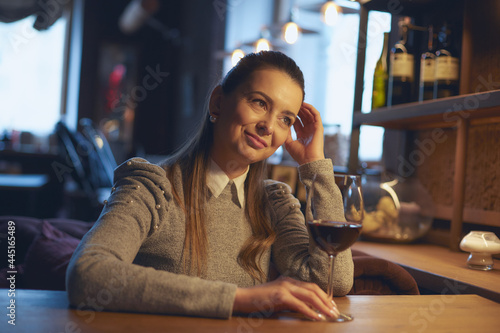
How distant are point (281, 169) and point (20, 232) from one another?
1109 mm

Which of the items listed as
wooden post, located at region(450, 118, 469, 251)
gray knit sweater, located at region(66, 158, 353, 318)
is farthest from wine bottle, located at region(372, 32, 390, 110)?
gray knit sweater, located at region(66, 158, 353, 318)

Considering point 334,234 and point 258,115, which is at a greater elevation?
point 258,115

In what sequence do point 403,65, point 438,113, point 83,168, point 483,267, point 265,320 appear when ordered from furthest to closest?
point 83,168 < point 403,65 < point 438,113 < point 483,267 < point 265,320

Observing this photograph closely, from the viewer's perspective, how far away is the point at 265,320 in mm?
763

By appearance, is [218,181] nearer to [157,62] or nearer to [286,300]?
[286,300]

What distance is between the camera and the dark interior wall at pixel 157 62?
7.11m

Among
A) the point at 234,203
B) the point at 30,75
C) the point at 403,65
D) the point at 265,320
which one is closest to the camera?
the point at 265,320

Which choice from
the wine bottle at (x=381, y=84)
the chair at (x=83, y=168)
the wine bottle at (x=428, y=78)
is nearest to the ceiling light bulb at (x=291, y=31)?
the wine bottle at (x=381, y=84)

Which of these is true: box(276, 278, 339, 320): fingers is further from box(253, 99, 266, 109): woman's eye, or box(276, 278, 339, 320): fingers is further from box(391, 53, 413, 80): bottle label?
box(391, 53, 413, 80): bottle label

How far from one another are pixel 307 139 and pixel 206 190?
29 cm

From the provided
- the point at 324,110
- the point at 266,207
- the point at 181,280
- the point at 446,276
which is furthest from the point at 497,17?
the point at 324,110

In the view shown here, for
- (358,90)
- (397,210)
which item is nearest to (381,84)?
(358,90)

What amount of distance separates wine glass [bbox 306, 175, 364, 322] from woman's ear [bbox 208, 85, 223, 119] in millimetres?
424

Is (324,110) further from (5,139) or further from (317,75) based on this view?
(5,139)
